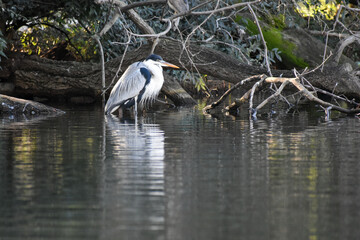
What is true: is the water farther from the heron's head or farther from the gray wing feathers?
the heron's head

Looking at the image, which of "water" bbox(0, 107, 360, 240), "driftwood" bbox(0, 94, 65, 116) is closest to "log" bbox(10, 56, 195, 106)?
"driftwood" bbox(0, 94, 65, 116)

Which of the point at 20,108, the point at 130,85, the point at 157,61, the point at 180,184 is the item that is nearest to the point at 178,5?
the point at 157,61

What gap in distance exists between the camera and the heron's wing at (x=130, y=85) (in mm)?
13164

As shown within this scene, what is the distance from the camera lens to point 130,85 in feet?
43.4

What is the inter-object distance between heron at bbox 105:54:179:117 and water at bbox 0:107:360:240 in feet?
14.4

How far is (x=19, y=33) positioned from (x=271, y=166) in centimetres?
1330

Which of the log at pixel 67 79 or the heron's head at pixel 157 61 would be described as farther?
the log at pixel 67 79

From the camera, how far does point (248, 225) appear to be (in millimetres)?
3725

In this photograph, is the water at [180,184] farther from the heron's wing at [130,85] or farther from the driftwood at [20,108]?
the heron's wing at [130,85]

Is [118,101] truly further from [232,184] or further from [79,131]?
[232,184]

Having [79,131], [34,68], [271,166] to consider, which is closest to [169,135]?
[79,131]

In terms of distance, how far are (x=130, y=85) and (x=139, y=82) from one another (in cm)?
19

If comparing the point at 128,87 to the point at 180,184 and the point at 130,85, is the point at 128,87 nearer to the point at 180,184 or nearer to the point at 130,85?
the point at 130,85

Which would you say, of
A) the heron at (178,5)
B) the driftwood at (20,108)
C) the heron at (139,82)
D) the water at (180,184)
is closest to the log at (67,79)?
the heron at (139,82)
